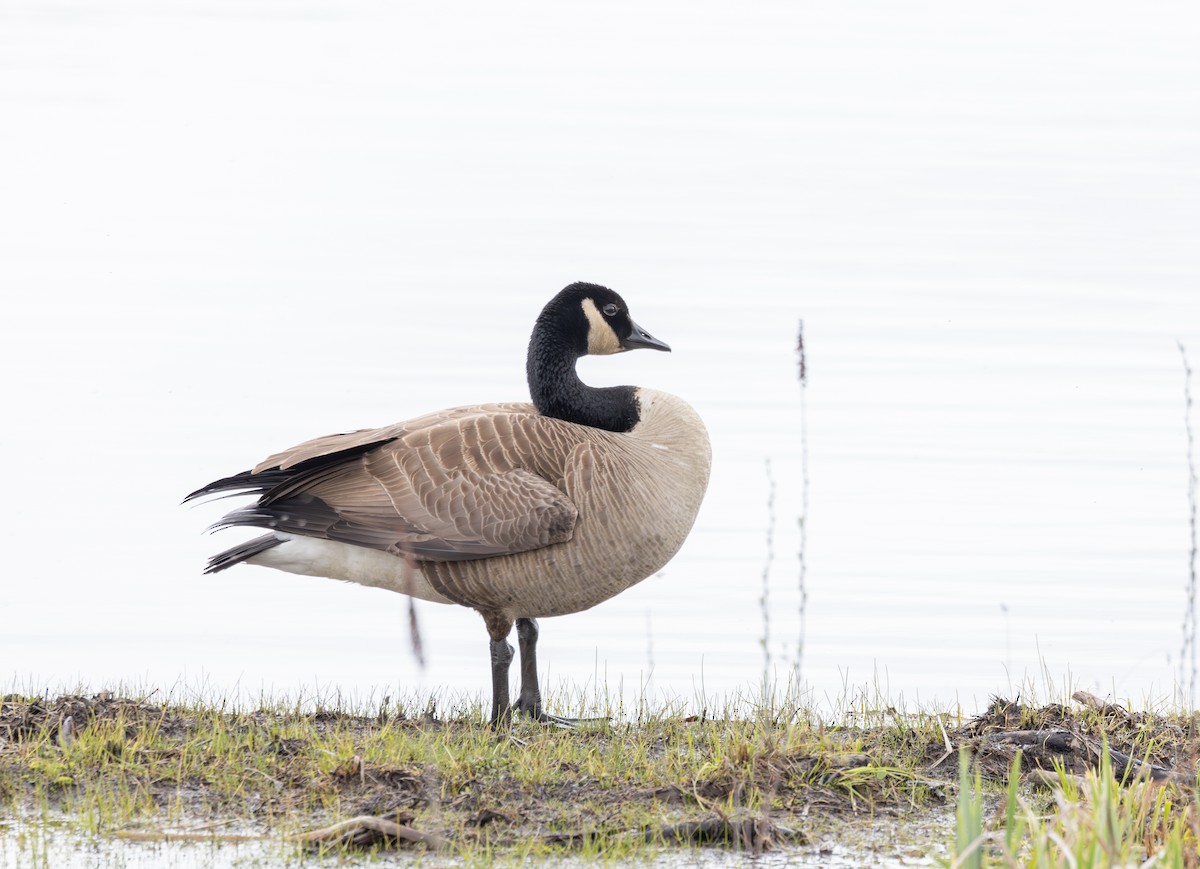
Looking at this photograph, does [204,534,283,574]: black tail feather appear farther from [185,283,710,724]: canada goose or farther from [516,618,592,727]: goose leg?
[516,618,592,727]: goose leg

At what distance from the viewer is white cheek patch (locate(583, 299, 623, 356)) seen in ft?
27.8

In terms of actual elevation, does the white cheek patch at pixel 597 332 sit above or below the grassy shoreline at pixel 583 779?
above

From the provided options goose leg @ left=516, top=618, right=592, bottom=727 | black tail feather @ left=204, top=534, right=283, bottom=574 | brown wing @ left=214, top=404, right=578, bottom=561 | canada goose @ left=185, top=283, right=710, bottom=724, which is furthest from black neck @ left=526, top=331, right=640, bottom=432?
black tail feather @ left=204, top=534, right=283, bottom=574

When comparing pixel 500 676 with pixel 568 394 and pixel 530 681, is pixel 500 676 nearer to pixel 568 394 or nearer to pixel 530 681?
pixel 530 681

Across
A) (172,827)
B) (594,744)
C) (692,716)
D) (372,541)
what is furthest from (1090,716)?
(172,827)

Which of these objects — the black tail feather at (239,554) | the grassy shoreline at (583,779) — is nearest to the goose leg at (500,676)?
the grassy shoreline at (583,779)

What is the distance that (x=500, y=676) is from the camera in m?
7.44

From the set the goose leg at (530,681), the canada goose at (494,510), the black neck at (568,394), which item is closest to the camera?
the goose leg at (530,681)

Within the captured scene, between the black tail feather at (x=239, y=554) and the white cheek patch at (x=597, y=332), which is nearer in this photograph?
the black tail feather at (x=239, y=554)

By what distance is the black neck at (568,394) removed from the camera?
8211 mm

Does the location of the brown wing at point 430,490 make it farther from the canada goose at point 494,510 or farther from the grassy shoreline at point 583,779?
the grassy shoreline at point 583,779

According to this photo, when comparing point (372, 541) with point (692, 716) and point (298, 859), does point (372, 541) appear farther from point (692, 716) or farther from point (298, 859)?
point (298, 859)

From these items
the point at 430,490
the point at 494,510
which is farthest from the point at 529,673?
the point at 430,490

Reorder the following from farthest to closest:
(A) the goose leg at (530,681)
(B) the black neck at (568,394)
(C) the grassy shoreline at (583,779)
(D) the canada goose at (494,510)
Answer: (B) the black neck at (568,394)
(D) the canada goose at (494,510)
(A) the goose leg at (530,681)
(C) the grassy shoreline at (583,779)
